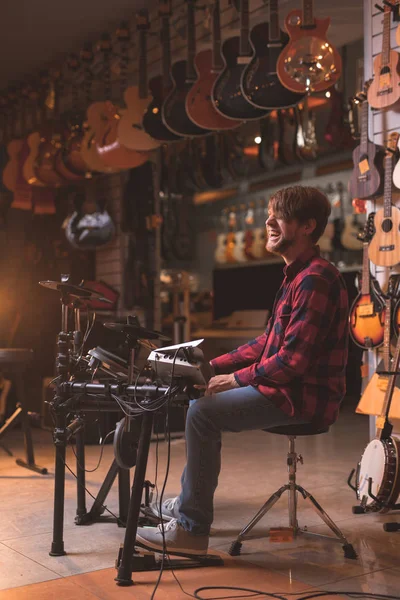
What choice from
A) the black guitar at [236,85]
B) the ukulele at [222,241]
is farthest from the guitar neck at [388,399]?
the ukulele at [222,241]

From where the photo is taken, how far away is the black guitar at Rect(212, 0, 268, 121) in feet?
15.1

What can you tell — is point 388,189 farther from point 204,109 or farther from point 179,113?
point 179,113

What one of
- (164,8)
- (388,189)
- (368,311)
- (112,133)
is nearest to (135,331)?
(368,311)

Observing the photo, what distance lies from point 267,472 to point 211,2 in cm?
321

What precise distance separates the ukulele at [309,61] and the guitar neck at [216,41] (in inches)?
25.7

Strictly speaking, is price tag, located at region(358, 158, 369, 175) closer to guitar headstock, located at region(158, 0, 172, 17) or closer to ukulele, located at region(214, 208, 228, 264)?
guitar headstock, located at region(158, 0, 172, 17)

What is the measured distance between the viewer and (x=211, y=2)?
17.4 ft

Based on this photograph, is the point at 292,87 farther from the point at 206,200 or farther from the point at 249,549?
the point at 206,200

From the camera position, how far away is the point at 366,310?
3947mm

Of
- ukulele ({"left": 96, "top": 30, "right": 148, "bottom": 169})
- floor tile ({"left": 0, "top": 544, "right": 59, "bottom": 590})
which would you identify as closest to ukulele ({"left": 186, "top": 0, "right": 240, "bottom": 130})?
ukulele ({"left": 96, "top": 30, "right": 148, "bottom": 169})

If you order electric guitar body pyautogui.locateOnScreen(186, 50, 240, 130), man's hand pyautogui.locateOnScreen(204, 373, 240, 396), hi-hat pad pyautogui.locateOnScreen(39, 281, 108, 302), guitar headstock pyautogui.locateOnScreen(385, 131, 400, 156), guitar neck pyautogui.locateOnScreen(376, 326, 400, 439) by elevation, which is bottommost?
guitar neck pyautogui.locateOnScreen(376, 326, 400, 439)

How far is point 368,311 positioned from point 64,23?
3.81 metres

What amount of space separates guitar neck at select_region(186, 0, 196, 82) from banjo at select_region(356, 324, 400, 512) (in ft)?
8.54

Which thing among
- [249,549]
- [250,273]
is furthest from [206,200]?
[249,549]
